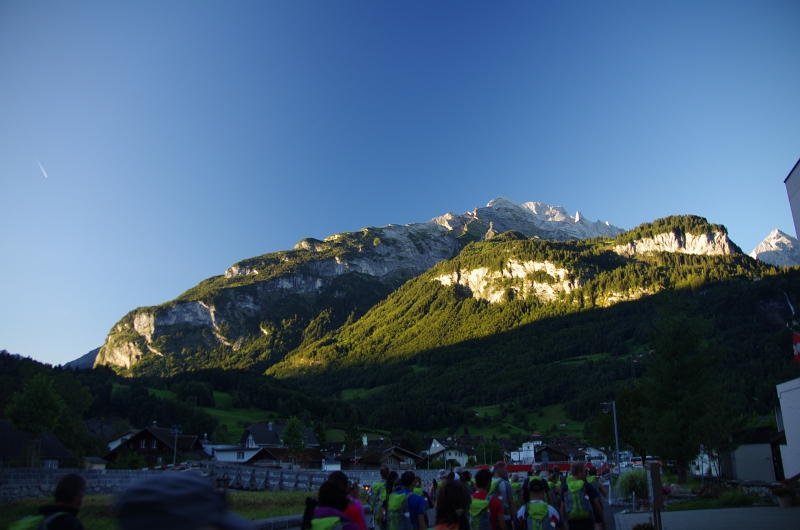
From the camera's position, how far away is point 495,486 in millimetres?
9164

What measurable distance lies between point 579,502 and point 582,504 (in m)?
0.06

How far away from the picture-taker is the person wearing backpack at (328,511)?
4730 mm

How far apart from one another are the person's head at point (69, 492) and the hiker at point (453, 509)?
145 inches

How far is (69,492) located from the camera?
16.6 feet

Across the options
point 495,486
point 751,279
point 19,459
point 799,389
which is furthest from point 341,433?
point 751,279

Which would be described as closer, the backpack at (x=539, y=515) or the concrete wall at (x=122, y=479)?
the backpack at (x=539, y=515)

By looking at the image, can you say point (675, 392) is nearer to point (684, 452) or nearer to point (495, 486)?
point (684, 452)

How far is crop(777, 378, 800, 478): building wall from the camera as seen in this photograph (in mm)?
26155

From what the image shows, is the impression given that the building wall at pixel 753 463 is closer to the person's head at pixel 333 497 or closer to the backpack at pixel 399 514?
the backpack at pixel 399 514

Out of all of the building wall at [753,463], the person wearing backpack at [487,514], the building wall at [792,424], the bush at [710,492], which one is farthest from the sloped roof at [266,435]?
the person wearing backpack at [487,514]

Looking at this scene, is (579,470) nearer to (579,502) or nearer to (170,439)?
(579,502)

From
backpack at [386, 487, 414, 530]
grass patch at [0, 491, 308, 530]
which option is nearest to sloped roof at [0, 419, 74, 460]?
grass patch at [0, 491, 308, 530]

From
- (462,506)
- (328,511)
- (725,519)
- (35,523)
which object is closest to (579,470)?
(462,506)

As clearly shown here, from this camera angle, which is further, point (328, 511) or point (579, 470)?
point (579, 470)
